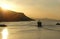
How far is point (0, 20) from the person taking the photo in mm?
17156

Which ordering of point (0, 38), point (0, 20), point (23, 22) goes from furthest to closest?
1. point (23, 22)
2. point (0, 20)
3. point (0, 38)

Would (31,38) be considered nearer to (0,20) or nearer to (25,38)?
(25,38)

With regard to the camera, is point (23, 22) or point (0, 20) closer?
point (0, 20)

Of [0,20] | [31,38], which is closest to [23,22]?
[0,20]

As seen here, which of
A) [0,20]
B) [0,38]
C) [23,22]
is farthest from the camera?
[23,22]

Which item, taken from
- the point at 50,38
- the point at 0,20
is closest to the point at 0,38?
the point at 50,38

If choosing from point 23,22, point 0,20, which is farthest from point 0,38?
point 23,22

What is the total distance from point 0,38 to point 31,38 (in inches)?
45.1

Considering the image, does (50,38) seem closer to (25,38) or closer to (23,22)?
→ (25,38)

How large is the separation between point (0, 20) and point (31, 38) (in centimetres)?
962

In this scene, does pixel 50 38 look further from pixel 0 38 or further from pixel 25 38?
pixel 0 38

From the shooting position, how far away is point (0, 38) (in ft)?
25.3

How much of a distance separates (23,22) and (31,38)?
15.4 metres

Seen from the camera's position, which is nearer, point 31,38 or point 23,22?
point 31,38
